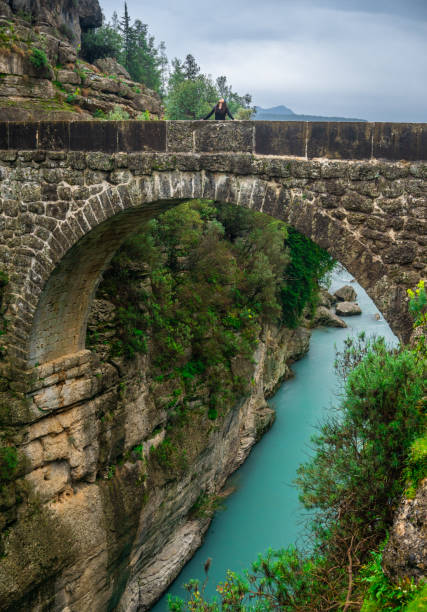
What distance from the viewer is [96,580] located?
773cm

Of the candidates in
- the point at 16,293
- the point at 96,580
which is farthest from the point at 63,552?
the point at 16,293

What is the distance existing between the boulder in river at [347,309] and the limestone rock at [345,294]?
156cm

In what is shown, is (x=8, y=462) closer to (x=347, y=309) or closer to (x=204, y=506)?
(x=204, y=506)

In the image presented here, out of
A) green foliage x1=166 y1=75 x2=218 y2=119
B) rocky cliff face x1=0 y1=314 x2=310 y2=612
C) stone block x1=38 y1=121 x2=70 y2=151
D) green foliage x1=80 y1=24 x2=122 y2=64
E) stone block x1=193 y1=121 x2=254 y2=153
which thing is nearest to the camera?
stone block x1=193 y1=121 x2=254 y2=153

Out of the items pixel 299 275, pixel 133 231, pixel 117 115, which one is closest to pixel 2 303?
pixel 133 231

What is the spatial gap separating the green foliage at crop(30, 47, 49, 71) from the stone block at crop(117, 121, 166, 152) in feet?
16.1

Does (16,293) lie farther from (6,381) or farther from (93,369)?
(93,369)

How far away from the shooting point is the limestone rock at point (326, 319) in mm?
22250

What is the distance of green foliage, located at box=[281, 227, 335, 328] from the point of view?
645 inches

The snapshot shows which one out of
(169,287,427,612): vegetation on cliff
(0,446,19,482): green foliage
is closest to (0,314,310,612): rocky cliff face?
→ (0,446,19,482): green foliage

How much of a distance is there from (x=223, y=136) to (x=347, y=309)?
66.3 ft

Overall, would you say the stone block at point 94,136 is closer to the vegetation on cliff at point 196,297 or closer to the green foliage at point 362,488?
the vegetation on cliff at point 196,297

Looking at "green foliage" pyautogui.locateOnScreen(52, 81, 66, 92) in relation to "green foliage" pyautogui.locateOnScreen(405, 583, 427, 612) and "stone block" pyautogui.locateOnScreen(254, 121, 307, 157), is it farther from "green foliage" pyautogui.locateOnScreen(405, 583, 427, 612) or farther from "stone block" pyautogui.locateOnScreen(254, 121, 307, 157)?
"green foliage" pyautogui.locateOnScreen(405, 583, 427, 612)

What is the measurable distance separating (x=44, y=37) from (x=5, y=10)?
104 centimetres
